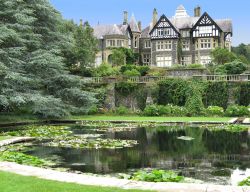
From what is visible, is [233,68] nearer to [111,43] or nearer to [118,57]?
[118,57]

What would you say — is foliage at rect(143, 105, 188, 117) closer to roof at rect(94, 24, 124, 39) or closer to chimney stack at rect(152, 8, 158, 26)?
roof at rect(94, 24, 124, 39)

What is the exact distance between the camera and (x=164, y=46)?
6700cm

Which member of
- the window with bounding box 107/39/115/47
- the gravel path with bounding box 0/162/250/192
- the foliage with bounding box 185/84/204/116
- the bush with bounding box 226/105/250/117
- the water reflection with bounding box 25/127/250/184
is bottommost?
the water reflection with bounding box 25/127/250/184

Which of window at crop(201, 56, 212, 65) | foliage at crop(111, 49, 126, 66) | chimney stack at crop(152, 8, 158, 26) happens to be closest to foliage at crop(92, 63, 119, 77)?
foliage at crop(111, 49, 126, 66)

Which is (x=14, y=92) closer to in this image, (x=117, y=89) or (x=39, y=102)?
(x=39, y=102)

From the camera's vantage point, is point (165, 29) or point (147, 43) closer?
point (165, 29)

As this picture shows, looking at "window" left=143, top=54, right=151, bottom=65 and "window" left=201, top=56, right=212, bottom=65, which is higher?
"window" left=143, top=54, right=151, bottom=65

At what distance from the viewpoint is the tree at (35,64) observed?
2599 cm

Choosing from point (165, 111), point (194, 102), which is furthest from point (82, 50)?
point (194, 102)

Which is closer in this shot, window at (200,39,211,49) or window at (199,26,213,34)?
window at (199,26,213,34)

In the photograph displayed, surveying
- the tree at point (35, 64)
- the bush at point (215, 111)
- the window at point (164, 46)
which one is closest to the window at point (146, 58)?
the window at point (164, 46)

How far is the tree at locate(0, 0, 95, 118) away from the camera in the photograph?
2599cm

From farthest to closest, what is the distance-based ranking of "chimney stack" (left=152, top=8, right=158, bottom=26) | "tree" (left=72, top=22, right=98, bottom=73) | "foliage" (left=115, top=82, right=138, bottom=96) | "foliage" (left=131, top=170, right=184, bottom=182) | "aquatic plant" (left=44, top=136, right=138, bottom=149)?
Answer: "chimney stack" (left=152, top=8, right=158, bottom=26), "tree" (left=72, top=22, right=98, bottom=73), "foliage" (left=115, top=82, right=138, bottom=96), "aquatic plant" (left=44, top=136, right=138, bottom=149), "foliage" (left=131, top=170, right=184, bottom=182)

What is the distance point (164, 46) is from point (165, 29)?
104 inches
